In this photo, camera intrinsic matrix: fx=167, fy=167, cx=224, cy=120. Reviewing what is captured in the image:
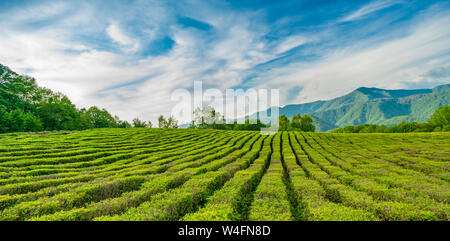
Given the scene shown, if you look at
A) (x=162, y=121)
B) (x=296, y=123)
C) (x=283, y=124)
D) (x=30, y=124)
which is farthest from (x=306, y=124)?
(x=30, y=124)

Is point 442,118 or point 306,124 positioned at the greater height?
point 442,118

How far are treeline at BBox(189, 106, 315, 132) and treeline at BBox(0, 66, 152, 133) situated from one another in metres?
47.8

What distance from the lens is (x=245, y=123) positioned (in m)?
90.9

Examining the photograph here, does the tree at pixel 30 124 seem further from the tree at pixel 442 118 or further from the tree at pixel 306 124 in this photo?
the tree at pixel 442 118

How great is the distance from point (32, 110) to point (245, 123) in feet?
264

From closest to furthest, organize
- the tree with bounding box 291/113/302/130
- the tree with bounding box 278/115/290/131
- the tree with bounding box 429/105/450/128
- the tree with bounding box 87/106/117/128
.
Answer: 1. the tree with bounding box 429/105/450/128
2. the tree with bounding box 87/106/117/128
3. the tree with bounding box 278/115/290/131
4. the tree with bounding box 291/113/302/130

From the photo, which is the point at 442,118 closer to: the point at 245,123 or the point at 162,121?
the point at 245,123

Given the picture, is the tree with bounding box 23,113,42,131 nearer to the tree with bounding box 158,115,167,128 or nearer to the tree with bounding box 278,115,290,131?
the tree with bounding box 158,115,167,128

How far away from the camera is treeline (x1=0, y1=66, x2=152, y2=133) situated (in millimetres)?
37500

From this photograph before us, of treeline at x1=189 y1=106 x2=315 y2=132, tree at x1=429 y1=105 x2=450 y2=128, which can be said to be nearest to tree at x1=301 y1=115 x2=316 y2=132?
treeline at x1=189 y1=106 x2=315 y2=132

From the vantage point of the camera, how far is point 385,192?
729 cm
